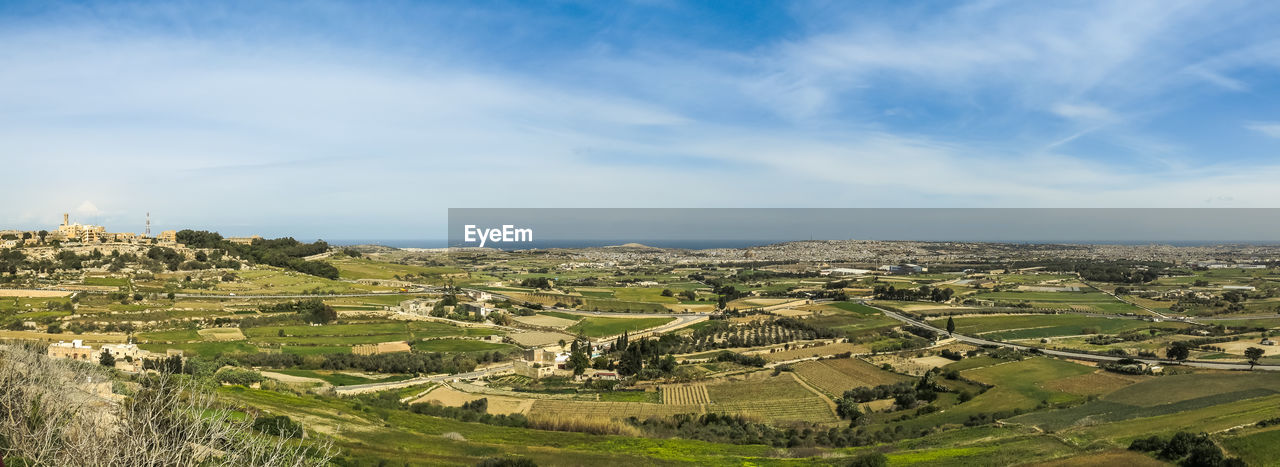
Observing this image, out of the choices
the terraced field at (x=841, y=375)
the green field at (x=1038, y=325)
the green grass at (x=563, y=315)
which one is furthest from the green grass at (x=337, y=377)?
the green field at (x=1038, y=325)

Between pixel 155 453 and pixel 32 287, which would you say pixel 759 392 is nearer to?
pixel 155 453

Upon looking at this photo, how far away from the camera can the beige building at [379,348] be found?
159 feet

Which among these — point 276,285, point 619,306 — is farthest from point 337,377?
point 619,306

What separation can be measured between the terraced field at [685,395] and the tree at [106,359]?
30.4 metres

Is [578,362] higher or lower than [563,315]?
higher

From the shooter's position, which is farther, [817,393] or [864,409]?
[817,393]

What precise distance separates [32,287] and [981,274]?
143 metres

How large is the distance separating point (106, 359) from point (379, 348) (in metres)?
16.6

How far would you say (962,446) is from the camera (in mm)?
25828

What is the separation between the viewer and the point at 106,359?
3647 centimetres

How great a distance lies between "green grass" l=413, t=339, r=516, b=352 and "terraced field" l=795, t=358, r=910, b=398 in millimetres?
24065

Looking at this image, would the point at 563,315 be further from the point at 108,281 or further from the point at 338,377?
the point at 108,281

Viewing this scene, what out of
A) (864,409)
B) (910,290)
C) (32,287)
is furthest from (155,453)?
(910,290)

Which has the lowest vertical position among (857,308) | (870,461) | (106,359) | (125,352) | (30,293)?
(857,308)
